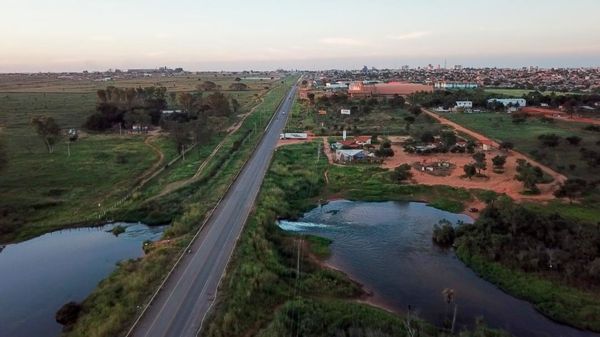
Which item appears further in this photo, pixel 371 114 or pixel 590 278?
Result: pixel 371 114

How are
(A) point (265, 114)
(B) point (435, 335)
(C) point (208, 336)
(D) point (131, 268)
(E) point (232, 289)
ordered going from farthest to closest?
1. (A) point (265, 114)
2. (D) point (131, 268)
3. (E) point (232, 289)
4. (B) point (435, 335)
5. (C) point (208, 336)

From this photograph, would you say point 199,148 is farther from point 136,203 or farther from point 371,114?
point 371,114

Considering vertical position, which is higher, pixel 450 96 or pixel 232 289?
pixel 450 96

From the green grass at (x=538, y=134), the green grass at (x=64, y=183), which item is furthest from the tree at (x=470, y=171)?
the green grass at (x=64, y=183)

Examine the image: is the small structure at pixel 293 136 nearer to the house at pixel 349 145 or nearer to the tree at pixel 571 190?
the house at pixel 349 145

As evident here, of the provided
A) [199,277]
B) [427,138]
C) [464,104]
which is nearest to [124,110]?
[427,138]

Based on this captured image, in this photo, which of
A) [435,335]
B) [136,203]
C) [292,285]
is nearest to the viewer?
[435,335]

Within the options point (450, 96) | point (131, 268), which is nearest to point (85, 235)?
point (131, 268)
